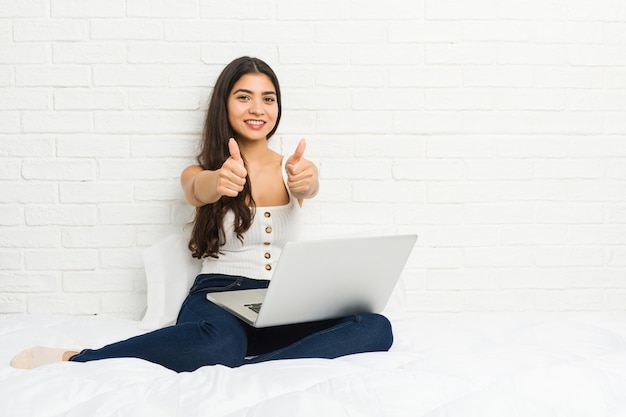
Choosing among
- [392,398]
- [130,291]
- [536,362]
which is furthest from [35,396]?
[130,291]

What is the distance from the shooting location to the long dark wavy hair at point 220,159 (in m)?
2.01

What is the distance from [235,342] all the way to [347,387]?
518 millimetres

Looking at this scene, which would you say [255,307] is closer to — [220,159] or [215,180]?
[215,180]

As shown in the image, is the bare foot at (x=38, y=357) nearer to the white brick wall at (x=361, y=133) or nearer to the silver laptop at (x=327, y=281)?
the silver laptop at (x=327, y=281)

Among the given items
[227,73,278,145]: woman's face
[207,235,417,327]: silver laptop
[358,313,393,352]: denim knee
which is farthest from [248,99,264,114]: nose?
[358,313,393,352]: denim knee

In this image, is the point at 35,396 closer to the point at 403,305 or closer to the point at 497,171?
the point at 403,305

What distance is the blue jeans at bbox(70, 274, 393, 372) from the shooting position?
1.49m

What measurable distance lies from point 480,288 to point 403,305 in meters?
0.34

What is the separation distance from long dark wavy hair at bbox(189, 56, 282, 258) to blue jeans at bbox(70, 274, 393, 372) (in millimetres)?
297

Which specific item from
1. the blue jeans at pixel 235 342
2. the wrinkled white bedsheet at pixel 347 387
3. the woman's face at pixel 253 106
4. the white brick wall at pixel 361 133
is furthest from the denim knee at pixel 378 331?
the woman's face at pixel 253 106

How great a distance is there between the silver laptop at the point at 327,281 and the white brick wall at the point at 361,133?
1.95ft

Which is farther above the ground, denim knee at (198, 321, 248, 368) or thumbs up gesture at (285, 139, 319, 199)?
thumbs up gesture at (285, 139, 319, 199)

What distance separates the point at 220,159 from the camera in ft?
6.79

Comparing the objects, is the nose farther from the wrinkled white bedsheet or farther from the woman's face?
the wrinkled white bedsheet
